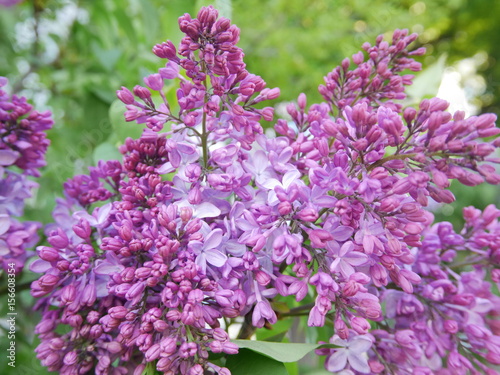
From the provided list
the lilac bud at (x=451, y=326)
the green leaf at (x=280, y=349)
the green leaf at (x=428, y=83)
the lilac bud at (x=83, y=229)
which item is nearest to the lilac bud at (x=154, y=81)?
the lilac bud at (x=83, y=229)

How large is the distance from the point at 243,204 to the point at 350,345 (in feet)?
0.57

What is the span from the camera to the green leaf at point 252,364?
396 millimetres

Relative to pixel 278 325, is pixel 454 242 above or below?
above

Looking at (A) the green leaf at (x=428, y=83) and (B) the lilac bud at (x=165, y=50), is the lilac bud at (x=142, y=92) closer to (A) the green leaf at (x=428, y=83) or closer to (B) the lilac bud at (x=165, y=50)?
(B) the lilac bud at (x=165, y=50)

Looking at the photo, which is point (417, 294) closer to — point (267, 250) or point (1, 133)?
point (267, 250)

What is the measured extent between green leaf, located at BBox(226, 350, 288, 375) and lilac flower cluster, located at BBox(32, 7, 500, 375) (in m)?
0.03

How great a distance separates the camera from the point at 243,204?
1.28 ft

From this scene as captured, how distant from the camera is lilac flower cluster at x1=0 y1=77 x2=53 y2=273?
44 centimetres

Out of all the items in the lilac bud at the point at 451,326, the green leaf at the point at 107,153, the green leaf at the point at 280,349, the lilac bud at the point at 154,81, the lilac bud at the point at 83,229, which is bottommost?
the green leaf at the point at 280,349

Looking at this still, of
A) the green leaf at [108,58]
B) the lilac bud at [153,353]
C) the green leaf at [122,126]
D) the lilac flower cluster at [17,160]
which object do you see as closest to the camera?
the lilac bud at [153,353]

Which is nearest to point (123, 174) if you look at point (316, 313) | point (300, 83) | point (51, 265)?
point (51, 265)

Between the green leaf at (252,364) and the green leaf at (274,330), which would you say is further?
the green leaf at (274,330)

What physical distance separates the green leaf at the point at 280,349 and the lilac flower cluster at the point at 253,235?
2 centimetres

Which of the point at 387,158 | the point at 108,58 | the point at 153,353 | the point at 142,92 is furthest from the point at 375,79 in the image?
the point at 108,58
